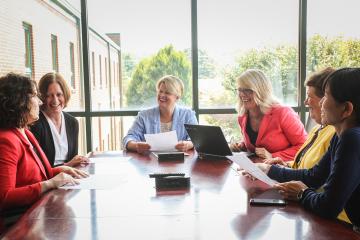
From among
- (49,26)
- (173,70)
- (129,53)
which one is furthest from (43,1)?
(173,70)

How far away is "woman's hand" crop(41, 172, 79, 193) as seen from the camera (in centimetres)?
204

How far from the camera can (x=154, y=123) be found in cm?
363

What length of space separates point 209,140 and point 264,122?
1.96 feet

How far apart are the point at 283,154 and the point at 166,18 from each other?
258cm

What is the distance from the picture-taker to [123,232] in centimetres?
146

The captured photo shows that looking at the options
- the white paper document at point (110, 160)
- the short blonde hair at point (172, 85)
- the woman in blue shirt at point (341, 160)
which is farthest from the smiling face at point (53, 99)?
the woman in blue shirt at point (341, 160)

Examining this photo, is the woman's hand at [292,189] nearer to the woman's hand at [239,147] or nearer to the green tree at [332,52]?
the woman's hand at [239,147]

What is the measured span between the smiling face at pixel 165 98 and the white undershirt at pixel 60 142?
0.88m

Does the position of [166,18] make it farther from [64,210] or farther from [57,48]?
[64,210]

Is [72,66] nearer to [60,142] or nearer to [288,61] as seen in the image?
[60,142]

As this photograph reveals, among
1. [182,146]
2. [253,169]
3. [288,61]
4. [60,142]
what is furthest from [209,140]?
[288,61]

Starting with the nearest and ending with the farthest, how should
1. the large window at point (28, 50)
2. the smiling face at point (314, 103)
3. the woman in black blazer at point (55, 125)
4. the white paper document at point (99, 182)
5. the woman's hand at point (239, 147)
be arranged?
1. the white paper document at point (99, 182)
2. the smiling face at point (314, 103)
3. the woman in black blazer at point (55, 125)
4. the woman's hand at point (239, 147)
5. the large window at point (28, 50)

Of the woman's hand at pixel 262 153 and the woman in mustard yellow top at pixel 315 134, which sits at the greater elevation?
the woman in mustard yellow top at pixel 315 134

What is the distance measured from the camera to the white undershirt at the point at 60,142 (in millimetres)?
3162
